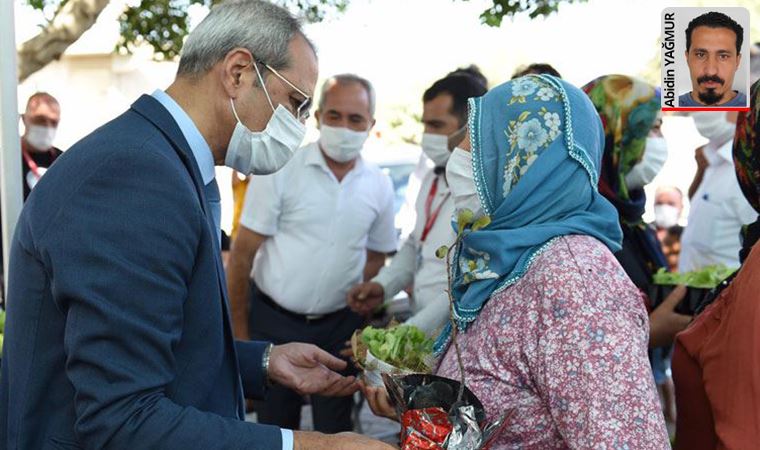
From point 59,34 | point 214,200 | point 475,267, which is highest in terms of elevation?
point 59,34

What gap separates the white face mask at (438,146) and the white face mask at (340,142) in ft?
1.83

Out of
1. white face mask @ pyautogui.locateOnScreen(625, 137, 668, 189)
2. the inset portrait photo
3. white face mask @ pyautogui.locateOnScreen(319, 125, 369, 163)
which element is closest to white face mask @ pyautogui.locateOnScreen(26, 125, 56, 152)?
white face mask @ pyautogui.locateOnScreen(319, 125, 369, 163)

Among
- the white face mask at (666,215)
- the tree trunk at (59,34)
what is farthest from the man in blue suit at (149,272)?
the white face mask at (666,215)

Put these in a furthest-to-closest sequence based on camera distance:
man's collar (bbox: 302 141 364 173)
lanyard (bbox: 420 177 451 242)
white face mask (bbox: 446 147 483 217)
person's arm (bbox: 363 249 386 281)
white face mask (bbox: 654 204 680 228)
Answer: white face mask (bbox: 654 204 680 228) < person's arm (bbox: 363 249 386 281) < man's collar (bbox: 302 141 364 173) < lanyard (bbox: 420 177 451 242) < white face mask (bbox: 446 147 483 217)

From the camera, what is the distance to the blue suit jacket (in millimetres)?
1729

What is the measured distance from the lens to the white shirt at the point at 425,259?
423 centimetres

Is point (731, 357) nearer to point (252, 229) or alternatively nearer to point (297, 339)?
point (297, 339)

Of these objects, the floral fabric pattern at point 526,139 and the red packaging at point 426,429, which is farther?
the floral fabric pattern at point 526,139

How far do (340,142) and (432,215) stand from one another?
2.78 feet

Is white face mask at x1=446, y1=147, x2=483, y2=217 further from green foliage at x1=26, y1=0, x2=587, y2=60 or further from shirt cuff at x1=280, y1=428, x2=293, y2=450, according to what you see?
green foliage at x1=26, y1=0, x2=587, y2=60

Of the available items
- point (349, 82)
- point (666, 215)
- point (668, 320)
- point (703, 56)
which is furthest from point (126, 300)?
point (666, 215)

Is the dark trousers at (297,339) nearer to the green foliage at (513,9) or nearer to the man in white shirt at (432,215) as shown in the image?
the man in white shirt at (432,215)

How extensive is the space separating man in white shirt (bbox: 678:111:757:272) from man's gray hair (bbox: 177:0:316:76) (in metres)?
3.90

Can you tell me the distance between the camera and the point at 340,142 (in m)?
5.00
